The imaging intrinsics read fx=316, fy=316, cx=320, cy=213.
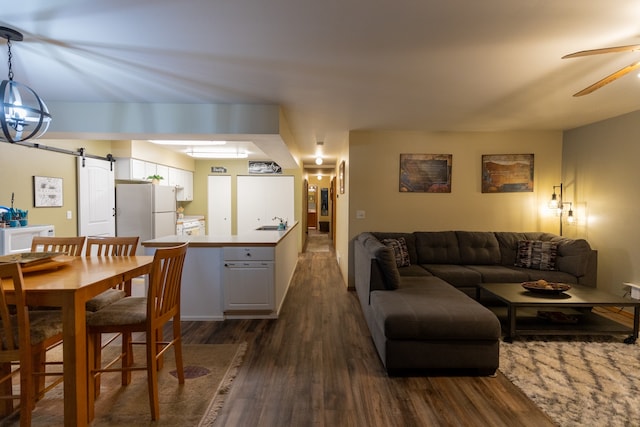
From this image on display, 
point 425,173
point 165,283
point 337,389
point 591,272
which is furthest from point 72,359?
point 591,272

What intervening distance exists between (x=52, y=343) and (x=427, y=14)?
2814 millimetres

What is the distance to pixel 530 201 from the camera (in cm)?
469

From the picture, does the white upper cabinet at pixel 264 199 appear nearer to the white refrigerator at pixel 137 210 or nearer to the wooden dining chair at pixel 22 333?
the white refrigerator at pixel 137 210

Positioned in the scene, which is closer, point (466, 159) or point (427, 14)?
point (427, 14)

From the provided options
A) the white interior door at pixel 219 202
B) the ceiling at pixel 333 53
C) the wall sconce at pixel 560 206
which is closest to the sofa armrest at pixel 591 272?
the wall sconce at pixel 560 206

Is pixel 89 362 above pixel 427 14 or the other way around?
the other way around

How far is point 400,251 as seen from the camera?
4.07 metres

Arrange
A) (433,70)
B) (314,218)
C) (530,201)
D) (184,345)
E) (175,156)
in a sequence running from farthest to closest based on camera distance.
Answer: (314,218) < (175,156) < (530,201) < (184,345) < (433,70)

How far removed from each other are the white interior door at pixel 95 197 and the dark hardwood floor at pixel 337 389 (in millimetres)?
2732

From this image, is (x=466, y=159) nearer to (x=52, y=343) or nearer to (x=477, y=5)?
(x=477, y=5)

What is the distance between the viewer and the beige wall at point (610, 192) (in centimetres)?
364

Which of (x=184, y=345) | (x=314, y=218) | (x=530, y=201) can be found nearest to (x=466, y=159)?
(x=530, y=201)

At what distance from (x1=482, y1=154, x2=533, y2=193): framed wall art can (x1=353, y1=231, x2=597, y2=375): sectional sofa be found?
0.72m

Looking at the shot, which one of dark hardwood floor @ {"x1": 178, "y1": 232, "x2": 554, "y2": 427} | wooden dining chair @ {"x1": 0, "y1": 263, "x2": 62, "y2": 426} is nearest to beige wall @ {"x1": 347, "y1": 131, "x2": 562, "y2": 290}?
dark hardwood floor @ {"x1": 178, "y1": 232, "x2": 554, "y2": 427}
